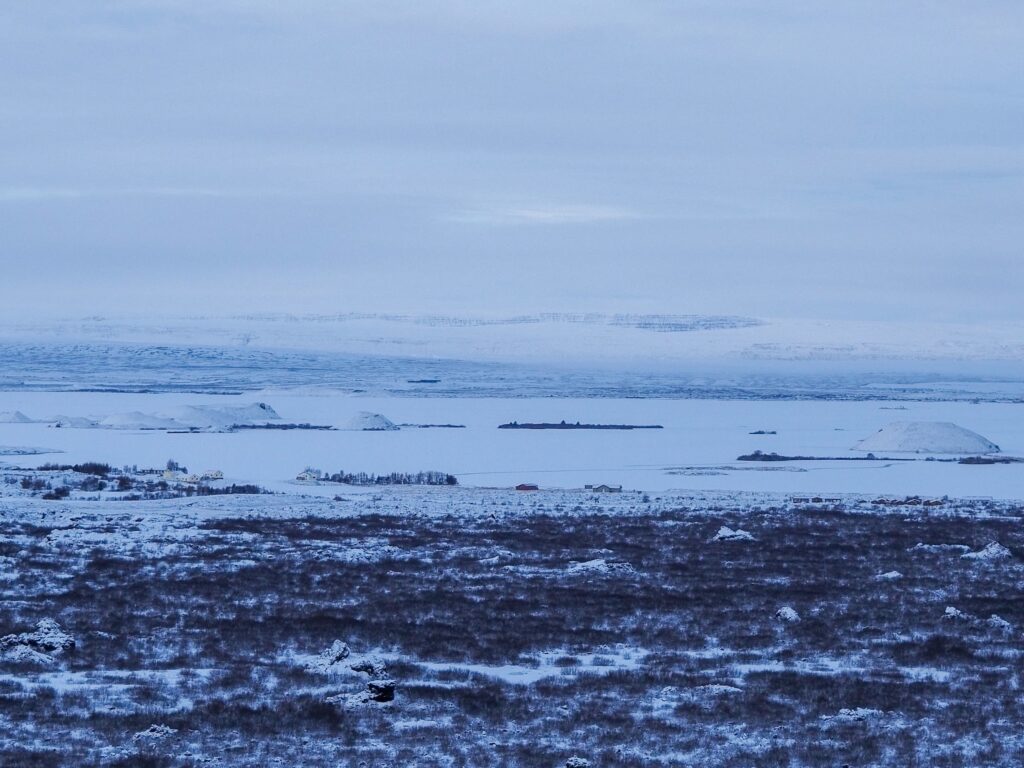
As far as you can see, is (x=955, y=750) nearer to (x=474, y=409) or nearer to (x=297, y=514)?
(x=297, y=514)

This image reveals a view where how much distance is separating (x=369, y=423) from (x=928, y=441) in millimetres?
20149

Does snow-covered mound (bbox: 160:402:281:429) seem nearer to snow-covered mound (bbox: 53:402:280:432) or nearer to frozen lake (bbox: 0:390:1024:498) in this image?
snow-covered mound (bbox: 53:402:280:432)

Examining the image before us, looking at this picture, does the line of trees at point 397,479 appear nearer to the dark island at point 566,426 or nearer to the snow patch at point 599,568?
the snow patch at point 599,568

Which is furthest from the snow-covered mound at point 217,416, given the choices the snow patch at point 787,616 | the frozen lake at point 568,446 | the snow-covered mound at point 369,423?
the snow patch at point 787,616

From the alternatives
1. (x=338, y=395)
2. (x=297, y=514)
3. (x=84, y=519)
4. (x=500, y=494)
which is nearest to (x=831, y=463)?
(x=500, y=494)

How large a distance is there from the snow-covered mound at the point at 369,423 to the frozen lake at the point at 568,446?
1611 mm

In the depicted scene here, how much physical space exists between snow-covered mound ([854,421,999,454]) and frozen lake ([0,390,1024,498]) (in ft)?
4.41

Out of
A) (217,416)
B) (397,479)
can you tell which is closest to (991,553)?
(397,479)

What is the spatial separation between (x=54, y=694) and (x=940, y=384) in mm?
109190

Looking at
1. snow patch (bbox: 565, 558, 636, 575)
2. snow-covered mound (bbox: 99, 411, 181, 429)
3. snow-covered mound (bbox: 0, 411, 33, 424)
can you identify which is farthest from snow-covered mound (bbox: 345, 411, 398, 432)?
snow patch (bbox: 565, 558, 636, 575)

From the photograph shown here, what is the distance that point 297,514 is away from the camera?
78.7 feet

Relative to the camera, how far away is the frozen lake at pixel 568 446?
3438 cm

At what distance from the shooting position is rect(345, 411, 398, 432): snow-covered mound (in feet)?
174

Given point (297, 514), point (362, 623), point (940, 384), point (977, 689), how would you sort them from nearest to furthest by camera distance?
point (977, 689), point (362, 623), point (297, 514), point (940, 384)
